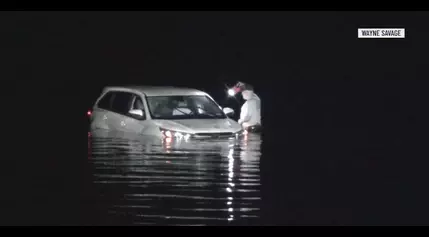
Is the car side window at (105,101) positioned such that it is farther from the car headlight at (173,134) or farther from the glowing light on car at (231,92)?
the car headlight at (173,134)

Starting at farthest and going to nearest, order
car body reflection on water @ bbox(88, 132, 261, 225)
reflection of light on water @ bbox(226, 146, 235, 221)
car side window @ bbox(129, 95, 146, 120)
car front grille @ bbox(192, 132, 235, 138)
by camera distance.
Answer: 1. car side window @ bbox(129, 95, 146, 120)
2. car front grille @ bbox(192, 132, 235, 138)
3. reflection of light on water @ bbox(226, 146, 235, 221)
4. car body reflection on water @ bbox(88, 132, 261, 225)

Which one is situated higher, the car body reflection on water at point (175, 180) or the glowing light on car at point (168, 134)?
the glowing light on car at point (168, 134)

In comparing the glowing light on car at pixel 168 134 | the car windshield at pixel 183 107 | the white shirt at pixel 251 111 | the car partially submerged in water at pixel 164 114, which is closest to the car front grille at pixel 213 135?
the car partially submerged in water at pixel 164 114

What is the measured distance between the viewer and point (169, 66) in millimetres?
46594

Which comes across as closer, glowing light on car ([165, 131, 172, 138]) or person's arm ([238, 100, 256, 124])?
glowing light on car ([165, 131, 172, 138])

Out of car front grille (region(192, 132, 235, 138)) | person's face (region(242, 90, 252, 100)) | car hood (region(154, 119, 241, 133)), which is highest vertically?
person's face (region(242, 90, 252, 100))

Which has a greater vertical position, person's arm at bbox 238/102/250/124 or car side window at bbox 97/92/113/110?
car side window at bbox 97/92/113/110

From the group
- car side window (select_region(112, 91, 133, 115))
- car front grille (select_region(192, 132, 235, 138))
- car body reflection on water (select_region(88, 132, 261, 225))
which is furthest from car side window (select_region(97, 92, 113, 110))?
car front grille (select_region(192, 132, 235, 138))

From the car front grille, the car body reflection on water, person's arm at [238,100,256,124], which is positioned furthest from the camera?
person's arm at [238,100,256,124]

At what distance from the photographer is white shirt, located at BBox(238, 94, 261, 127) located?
24.7 meters

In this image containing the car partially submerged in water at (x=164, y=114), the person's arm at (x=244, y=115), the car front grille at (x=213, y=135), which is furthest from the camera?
the person's arm at (x=244, y=115)

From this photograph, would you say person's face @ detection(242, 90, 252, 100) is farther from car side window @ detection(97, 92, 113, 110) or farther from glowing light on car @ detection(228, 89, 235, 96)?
car side window @ detection(97, 92, 113, 110)

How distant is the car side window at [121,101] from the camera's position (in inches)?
949
